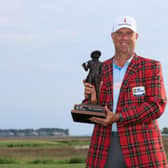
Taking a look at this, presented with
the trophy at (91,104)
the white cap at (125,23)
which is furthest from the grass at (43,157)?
the white cap at (125,23)

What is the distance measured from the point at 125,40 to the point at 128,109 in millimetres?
653

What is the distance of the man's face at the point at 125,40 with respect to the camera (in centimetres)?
406

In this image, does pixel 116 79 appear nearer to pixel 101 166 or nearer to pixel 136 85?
pixel 136 85

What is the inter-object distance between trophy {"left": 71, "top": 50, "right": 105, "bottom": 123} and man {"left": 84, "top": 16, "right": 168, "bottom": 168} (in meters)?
0.05

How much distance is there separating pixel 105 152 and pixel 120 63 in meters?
0.85

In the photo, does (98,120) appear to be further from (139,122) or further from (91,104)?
(139,122)

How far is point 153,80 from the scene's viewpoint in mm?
3939

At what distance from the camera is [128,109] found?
12.8 feet

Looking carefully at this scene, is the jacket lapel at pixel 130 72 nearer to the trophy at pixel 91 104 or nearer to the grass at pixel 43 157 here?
the trophy at pixel 91 104

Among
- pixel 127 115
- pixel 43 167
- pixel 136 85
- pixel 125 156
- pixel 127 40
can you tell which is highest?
pixel 127 40

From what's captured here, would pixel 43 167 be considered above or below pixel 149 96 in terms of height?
below

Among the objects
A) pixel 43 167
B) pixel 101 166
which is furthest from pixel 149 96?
pixel 43 167

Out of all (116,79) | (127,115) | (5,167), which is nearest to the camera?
(127,115)

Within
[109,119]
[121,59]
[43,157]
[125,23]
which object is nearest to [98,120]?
→ [109,119]
